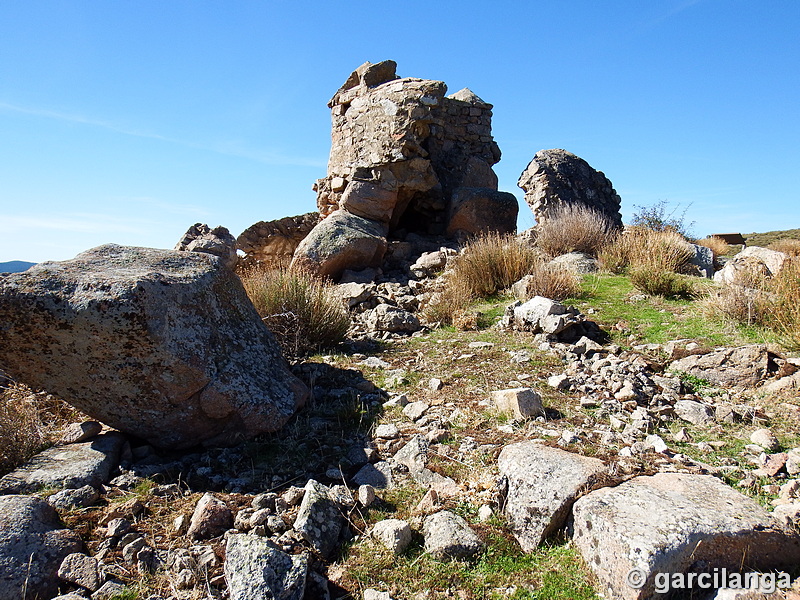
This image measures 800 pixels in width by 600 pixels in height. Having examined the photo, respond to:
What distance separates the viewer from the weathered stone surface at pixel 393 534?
2.52 meters

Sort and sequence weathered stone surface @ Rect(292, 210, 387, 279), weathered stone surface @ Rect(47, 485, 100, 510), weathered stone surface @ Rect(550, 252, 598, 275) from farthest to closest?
weathered stone surface @ Rect(292, 210, 387, 279) < weathered stone surface @ Rect(550, 252, 598, 275) < weathered stone surface @ Rect(47, 485, 100, 510)

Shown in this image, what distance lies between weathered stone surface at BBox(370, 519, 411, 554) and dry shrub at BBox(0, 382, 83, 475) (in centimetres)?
234

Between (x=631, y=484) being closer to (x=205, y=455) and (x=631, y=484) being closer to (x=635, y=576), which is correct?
(x=635, y=576)

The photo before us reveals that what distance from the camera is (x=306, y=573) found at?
2.31m

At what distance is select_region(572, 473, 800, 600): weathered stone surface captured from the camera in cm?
216

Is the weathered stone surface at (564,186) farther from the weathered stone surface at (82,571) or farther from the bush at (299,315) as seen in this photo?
the weathered stone surface at (82,571)

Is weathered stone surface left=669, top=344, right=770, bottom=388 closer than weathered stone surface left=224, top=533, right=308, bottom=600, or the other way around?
weathered stone surface left=224, top=533, right=308, bottom=600

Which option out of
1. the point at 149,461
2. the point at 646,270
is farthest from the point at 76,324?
the point at 646,270

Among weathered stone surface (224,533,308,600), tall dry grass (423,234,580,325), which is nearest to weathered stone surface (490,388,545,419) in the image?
weathered stone surface (224,533,308,600)

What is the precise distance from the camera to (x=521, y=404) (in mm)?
3826

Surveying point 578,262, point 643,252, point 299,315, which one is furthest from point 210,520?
point 578,262

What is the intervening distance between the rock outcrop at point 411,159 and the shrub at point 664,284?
3658 mm

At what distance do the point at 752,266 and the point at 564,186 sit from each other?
533 cm

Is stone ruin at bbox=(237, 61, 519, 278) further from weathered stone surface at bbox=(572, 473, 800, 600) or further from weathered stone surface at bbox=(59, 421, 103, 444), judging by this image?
weathered stone surface at bbox=(572, 473, 800, 600)
